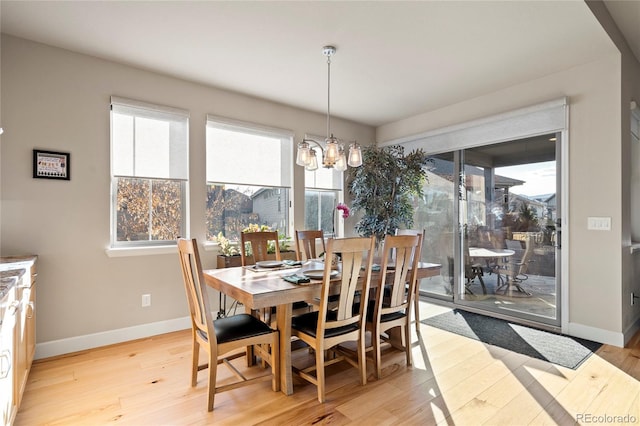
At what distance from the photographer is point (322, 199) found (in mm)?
5148

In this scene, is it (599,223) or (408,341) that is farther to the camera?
(599,223)

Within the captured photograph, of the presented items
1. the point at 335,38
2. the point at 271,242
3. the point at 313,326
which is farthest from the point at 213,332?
the point at 335,38

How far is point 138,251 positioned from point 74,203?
27.8 inches

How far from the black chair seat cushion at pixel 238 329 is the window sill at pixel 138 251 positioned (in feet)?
4.83

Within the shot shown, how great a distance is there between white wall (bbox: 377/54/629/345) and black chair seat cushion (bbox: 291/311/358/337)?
260 cm

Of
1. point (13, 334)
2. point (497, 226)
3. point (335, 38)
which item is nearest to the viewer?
point (13, 334)

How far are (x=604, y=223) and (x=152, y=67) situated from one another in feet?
15.5

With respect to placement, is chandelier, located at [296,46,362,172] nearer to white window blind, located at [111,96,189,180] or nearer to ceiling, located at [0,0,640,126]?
ceiling, located at [0,0,640,126]

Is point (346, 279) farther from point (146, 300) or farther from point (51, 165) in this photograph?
point (51, 165)

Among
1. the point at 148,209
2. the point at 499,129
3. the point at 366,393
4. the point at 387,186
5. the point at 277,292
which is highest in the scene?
the point at 499,129

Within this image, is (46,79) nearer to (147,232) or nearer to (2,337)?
(147,232)

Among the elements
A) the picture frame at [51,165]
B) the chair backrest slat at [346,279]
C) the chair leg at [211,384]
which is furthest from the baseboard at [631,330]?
the picture frame at [51,165]

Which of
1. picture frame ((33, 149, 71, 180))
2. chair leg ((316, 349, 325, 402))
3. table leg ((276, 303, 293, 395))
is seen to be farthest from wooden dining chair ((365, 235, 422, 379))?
picture frame ((33, 149, 71, 180))

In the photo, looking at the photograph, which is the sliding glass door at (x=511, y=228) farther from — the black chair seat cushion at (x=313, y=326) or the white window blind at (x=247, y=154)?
the black chair seat cushion at (x=313, y=326)
